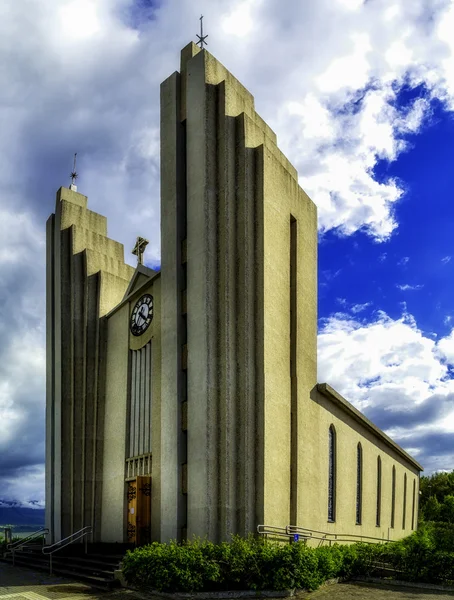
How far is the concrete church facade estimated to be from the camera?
776 inches

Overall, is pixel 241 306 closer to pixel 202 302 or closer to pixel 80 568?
pixel 202 302

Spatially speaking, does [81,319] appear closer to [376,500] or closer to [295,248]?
[295,248]

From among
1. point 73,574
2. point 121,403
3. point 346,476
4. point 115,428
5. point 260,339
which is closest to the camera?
point 73,574

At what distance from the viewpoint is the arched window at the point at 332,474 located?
2514cm

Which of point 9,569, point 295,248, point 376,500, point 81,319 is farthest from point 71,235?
point 376,500

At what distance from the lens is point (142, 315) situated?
25875 mm

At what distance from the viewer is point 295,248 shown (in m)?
23.7

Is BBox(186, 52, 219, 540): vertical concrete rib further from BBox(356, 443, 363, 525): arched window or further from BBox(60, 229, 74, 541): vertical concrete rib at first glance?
BBox(356, 443, 363, 525): arched window

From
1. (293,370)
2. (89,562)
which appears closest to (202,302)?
(293,370)

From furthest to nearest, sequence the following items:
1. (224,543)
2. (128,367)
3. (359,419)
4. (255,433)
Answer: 1. (359,419)
2. (128,367)
3. (255,433)
4. (224,543)

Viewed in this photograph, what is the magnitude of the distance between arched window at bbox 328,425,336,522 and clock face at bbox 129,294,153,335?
28.3ft

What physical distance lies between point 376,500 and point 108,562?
1687cm

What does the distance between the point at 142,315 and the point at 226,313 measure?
260 inches

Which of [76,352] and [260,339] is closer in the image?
[260,339]
